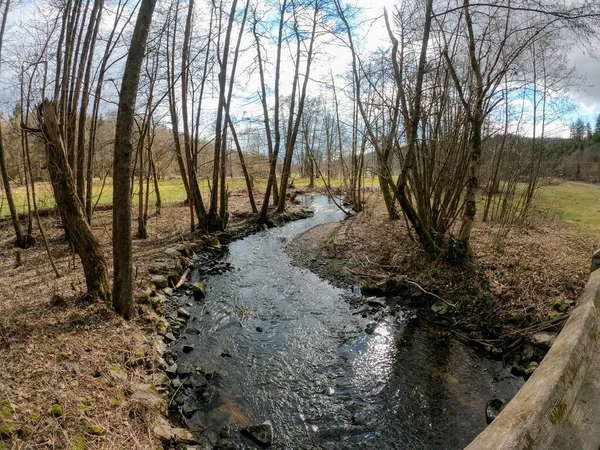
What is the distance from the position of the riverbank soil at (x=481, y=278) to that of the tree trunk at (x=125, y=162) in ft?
16.8

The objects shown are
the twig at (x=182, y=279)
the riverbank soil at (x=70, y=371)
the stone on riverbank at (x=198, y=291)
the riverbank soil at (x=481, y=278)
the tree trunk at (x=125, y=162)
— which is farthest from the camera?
the twig at (x=182, y=279)

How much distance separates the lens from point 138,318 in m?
5.47

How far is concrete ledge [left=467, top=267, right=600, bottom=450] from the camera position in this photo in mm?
1510

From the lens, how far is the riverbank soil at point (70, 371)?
280cm

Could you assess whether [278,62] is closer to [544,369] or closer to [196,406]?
[196,406]

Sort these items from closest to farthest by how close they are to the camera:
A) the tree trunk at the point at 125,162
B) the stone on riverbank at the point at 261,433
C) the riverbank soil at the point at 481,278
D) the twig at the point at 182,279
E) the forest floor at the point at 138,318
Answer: the forest floor at the point at 138,318 < the stone on riverbank at the point at 261,433 < the tree trunk at the point at 125,162 < the riverbank soil at the point at 481,278 < the twig at the point at 182,279

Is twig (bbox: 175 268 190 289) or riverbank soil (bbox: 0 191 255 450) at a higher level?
riverbank soil (bbox: 0 191 255 450)

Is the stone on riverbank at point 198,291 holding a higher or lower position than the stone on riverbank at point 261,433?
higher

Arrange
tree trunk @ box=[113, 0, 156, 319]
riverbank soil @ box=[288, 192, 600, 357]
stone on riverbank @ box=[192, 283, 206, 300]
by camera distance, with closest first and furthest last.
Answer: tree trunk @ box=[113, 0, 156, 319], riverbank soil @ box=[288, 192, 600, 357], stone on riverbank @ box=[192, 283, 206, 300]

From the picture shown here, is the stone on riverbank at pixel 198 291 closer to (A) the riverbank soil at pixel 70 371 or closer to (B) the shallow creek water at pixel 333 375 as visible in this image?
(B) the shallow creek water at pixel 333 375

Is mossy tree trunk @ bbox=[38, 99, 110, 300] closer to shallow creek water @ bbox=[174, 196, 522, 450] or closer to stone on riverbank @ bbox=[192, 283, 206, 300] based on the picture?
shallow creek water @ bbox=[174, 196, 522, 450]

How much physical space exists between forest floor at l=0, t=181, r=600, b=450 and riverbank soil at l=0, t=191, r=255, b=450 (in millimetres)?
11

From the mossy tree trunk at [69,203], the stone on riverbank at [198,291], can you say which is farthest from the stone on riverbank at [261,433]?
the stone on riverbank at [198,291]

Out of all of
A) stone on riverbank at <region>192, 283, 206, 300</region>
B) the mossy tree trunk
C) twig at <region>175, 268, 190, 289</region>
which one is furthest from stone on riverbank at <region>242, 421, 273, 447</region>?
twig at <region>175, 268, 190, 289</region>
